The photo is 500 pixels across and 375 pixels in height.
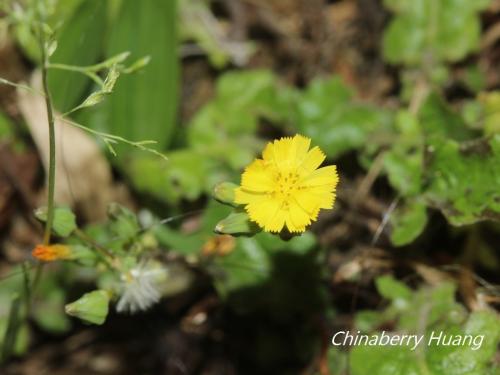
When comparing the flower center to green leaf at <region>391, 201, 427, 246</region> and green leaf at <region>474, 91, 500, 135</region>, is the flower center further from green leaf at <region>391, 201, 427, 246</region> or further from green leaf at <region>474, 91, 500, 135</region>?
green leaf at <region>474, 91, 500, 135</region>

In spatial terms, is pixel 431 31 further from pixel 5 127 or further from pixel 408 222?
pixel 5 127

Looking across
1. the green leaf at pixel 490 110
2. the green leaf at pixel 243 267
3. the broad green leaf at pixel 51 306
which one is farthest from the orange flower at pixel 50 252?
the green leaf at pixel 490 110

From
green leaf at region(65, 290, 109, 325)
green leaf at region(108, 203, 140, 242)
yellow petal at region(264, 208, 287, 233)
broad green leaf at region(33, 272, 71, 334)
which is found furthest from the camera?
broad green leaf at region(33, 272, 71, 334)

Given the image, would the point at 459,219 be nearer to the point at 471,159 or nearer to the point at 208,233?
the point at 471,159

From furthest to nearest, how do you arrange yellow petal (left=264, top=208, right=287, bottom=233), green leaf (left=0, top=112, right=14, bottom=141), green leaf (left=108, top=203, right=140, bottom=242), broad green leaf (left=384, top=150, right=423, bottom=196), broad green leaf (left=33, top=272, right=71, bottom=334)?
1. green leaf (left=0, top=112, right=14, bottom=141)
2. broad green leaf (left=33, top=272, right=71, bottom=334)
3. broad green leaf (left=384, top=150, right=423, bottom=196)
4. green leaf (left=108, top=203, right=140, bottom=242)
5. yellow petal (left=264, top=208, right=287, bottom=233)

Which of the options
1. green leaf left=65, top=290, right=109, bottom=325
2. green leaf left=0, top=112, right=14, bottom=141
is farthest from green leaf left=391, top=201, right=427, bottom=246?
green leaf left=0, top=112, right=14, bottom=141

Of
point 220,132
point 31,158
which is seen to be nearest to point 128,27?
point 220,132

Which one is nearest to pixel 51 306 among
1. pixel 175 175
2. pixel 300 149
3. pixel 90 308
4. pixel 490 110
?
pixel 175 175
